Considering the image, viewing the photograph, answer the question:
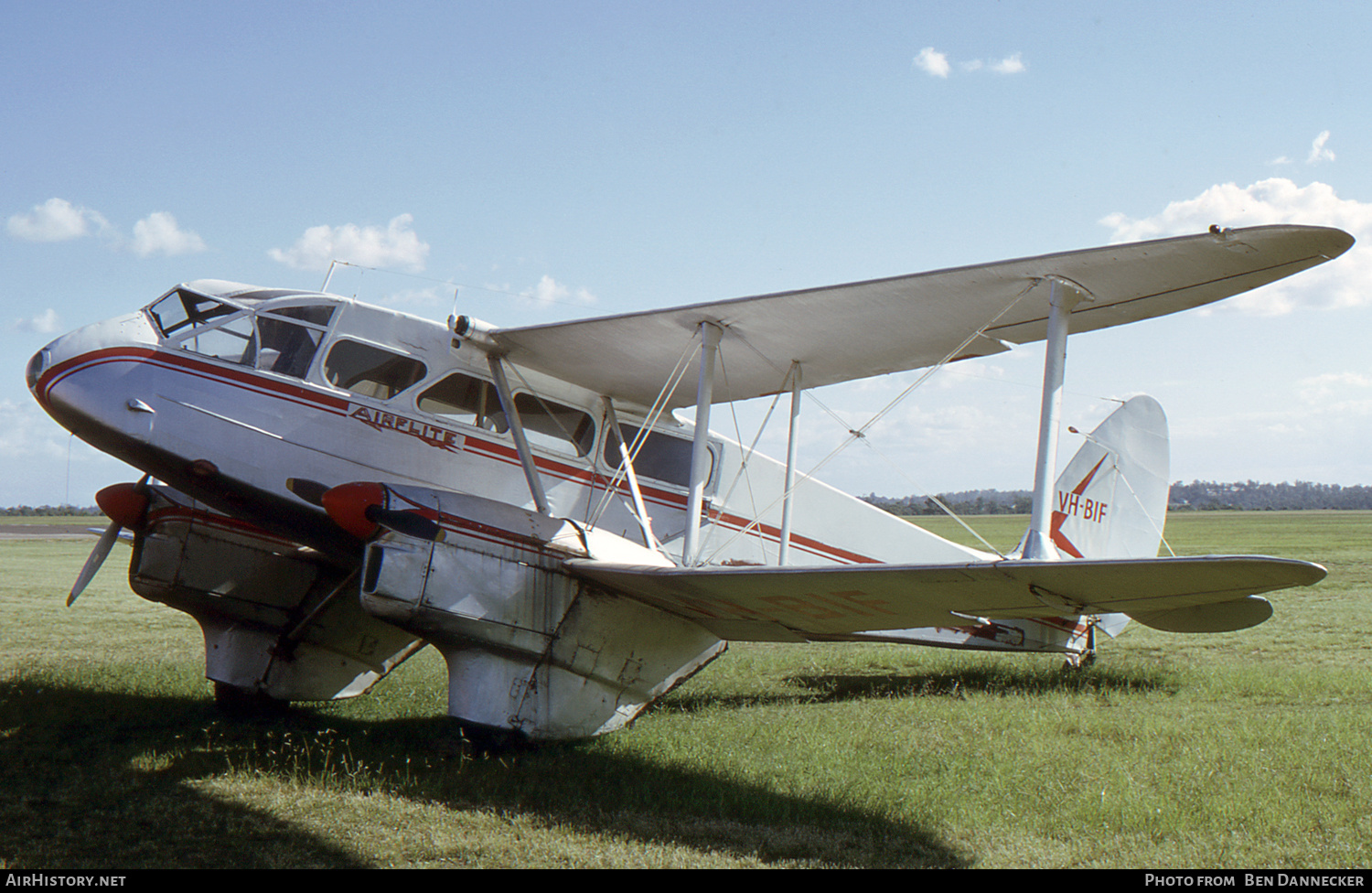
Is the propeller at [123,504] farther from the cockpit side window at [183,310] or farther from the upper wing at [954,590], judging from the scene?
the upper wing at [954,590]

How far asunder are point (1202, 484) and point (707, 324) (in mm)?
213465

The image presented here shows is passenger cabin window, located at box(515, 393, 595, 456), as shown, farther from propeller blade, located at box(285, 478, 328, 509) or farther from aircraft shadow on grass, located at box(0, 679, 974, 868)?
aircraft shadow on grass, located at box(0, 679, 974, 868)

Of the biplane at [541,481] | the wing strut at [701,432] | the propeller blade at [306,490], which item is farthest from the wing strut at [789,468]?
the propeller blade at [306,490]

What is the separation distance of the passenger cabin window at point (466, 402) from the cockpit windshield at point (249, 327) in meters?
1.01

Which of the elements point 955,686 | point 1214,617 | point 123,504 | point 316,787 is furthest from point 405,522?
point 955,686

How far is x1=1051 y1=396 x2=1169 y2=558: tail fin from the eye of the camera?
1088 cm

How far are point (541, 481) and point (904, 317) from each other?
11.4ft

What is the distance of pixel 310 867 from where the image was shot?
4820 mm

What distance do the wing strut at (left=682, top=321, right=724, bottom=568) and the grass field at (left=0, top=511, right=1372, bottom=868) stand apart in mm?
1760

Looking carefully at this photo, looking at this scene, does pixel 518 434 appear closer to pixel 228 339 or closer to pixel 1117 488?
pixel 228 339

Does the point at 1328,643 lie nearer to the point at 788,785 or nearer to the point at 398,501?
the point at 788,785

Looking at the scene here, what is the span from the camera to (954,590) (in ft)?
17.9

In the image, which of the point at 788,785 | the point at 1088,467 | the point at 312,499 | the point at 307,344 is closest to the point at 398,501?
the point at 312,499

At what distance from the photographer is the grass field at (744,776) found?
513 cm
